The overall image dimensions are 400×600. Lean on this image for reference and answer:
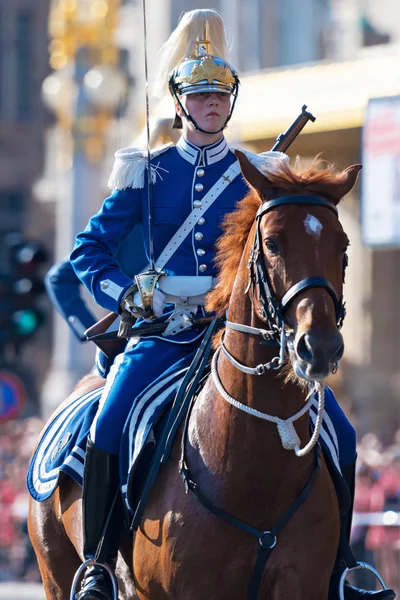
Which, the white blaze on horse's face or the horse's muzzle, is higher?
the white blaze on horse's face

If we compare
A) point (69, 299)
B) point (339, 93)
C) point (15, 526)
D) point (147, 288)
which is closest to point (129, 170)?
point (147, 288)

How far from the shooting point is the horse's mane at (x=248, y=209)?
230 inches

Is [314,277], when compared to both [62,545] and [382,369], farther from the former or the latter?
[382,369]

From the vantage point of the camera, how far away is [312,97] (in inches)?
971

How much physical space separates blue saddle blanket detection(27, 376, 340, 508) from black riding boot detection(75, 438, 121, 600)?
8cm

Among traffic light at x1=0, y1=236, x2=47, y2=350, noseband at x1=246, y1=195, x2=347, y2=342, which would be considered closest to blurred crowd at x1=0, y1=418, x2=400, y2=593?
traffic light at x1=0, y1=236, x2=47, y2=350

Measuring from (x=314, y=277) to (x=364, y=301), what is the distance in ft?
74.8

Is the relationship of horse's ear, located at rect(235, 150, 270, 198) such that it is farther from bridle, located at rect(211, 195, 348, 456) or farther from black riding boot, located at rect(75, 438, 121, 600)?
black riding boot, located at rect(75, 438, 121, 600)

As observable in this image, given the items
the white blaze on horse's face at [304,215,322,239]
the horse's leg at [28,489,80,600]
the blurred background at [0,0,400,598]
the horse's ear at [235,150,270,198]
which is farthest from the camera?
the blurred background at [0,0,400,598]

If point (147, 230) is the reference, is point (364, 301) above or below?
below

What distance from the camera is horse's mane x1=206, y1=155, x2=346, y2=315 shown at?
19.2 ft

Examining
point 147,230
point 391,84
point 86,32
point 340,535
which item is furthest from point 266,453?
point 86,32

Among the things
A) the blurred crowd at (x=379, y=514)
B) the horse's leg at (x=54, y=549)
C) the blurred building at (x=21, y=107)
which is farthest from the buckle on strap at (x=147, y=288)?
the blurred building at (x=21, y=107)

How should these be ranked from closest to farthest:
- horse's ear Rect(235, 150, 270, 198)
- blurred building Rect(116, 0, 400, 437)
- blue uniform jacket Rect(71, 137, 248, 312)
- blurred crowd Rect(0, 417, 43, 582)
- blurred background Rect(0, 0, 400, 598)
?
horse's ear Rect(235, 150, 270, 198) < blue uniform jacket Rect(71, 137, 248, 312) < blurred background Rect(0, 0, 400, 598) < blurred crowd Rect(0, 417, 43, 582) < blurred building Rect(116, 0, 400, 437)
